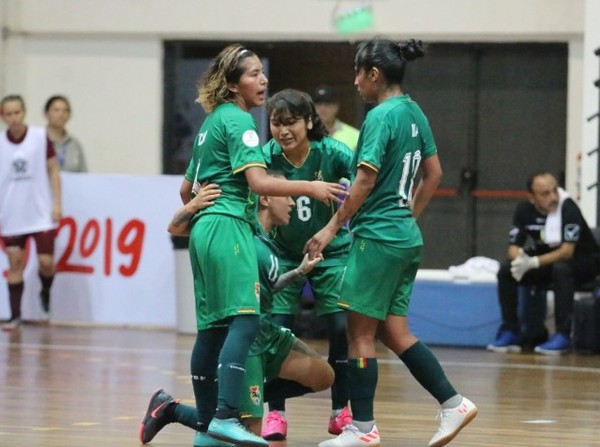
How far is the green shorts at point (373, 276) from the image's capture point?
623 cm

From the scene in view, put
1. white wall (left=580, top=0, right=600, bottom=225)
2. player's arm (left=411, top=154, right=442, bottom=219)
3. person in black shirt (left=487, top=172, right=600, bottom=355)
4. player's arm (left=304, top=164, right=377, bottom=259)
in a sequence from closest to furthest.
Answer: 1. player's arm (left=304, top=164, right=377, bottom=259)
2. player's arm (left=411, top=154, right=442, bottom=219)
3. person in black shirt (left=487, top=172, right=600, bottom=355)
4. white wall (left=580, top=0, right=600, bottom=225)

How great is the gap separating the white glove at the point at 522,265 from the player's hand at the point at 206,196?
18.4ft

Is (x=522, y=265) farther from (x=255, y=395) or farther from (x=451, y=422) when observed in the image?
(x=255, y=395)

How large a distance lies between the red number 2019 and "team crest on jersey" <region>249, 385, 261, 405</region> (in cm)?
655

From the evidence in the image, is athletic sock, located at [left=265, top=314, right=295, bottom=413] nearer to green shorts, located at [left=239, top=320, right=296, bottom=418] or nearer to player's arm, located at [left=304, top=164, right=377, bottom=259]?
green shorts, located at [left=239, top=320, right=296, bottom=418]

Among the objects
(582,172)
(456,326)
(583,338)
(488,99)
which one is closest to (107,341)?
(456,326)

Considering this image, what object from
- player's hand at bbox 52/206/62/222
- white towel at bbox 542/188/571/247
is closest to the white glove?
white towel at bbox 542/188/571/247

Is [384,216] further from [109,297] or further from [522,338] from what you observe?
[109,297]

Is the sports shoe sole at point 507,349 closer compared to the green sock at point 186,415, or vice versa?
the green sock at point 186,415

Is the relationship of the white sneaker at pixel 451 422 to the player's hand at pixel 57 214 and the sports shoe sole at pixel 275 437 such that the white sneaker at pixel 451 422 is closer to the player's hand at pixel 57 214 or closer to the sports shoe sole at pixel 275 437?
the sports shoe sole at pixel 275 437

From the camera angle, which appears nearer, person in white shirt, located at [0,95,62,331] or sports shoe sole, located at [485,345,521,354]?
sports shoe sole, located at [485,345,521,354]

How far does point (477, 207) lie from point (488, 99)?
3.88 ft

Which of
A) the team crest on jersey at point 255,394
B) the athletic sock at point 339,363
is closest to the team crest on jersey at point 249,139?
the team crest on jersey at point 255,394

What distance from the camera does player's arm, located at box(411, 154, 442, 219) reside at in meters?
6.46
